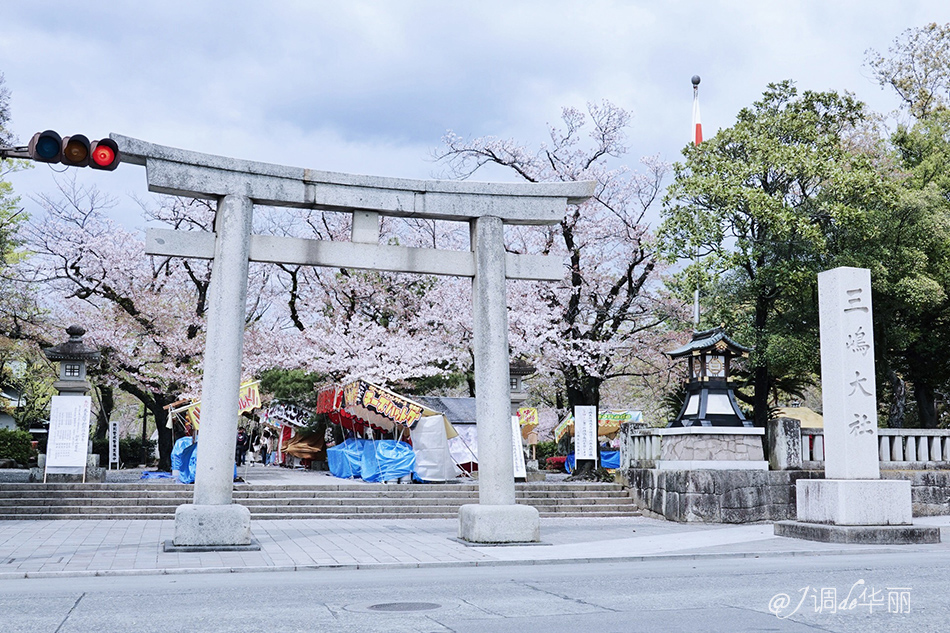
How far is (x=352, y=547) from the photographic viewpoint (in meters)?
12.3

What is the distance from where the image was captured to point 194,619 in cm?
641

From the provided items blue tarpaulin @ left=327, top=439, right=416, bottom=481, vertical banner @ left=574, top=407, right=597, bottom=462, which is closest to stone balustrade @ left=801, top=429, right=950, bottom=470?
vertical banner @ left=574, top=407, right=597, bottom=462

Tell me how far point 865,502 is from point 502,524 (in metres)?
5.50

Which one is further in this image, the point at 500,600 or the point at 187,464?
the point at 187,464

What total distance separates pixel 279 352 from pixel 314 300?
2203 mm

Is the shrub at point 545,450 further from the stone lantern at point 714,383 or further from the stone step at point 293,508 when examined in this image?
the stone lantern at point 714,383

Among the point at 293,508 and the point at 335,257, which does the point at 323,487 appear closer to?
the point at 293,508

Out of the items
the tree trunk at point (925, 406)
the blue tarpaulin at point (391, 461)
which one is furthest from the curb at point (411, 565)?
the tree trunk at point (925, 406)

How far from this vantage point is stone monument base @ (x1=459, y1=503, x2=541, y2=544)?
12.4 meters

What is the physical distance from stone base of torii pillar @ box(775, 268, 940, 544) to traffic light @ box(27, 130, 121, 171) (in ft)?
35.3

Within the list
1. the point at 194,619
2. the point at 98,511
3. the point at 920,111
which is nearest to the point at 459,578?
the point at 194,619

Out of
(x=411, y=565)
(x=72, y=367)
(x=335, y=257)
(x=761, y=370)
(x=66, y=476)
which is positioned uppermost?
(x=335, y=257)

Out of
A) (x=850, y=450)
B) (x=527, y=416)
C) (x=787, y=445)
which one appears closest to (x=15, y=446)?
(x=527, y=416)

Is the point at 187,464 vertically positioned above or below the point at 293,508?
above
